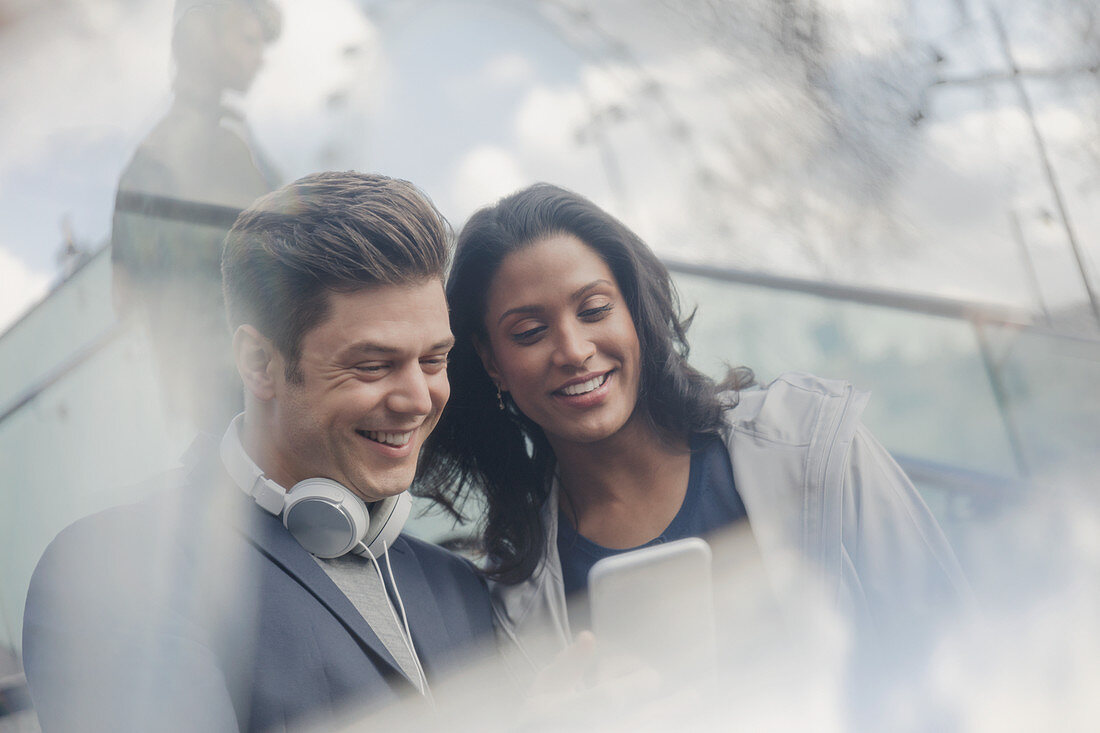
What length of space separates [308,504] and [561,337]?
323 millimetres

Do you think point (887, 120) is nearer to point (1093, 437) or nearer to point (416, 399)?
point (1093, 437)

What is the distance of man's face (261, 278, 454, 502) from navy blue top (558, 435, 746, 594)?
0.90 ft

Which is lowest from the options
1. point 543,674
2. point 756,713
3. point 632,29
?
point 756,713

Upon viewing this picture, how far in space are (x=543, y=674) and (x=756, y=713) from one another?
0.23 metres

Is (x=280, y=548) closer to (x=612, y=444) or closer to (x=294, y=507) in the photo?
(x=294, y=507)

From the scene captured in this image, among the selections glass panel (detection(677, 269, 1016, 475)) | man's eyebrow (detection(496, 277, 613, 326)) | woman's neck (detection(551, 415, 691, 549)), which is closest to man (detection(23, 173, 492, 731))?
man's eyebrow (detection(496, 277, 613, 326))

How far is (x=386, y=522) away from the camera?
0.79m

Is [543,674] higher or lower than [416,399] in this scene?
lower

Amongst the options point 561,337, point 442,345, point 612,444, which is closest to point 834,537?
point 612,444

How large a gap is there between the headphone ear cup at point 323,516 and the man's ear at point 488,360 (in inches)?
9.4

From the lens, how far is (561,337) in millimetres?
831

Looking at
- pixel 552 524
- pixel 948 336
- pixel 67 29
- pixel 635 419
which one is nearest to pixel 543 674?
pixel 552 524

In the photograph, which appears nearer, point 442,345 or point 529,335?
point 442,345

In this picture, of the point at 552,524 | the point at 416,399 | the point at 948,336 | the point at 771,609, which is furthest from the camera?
the point at 948,336
